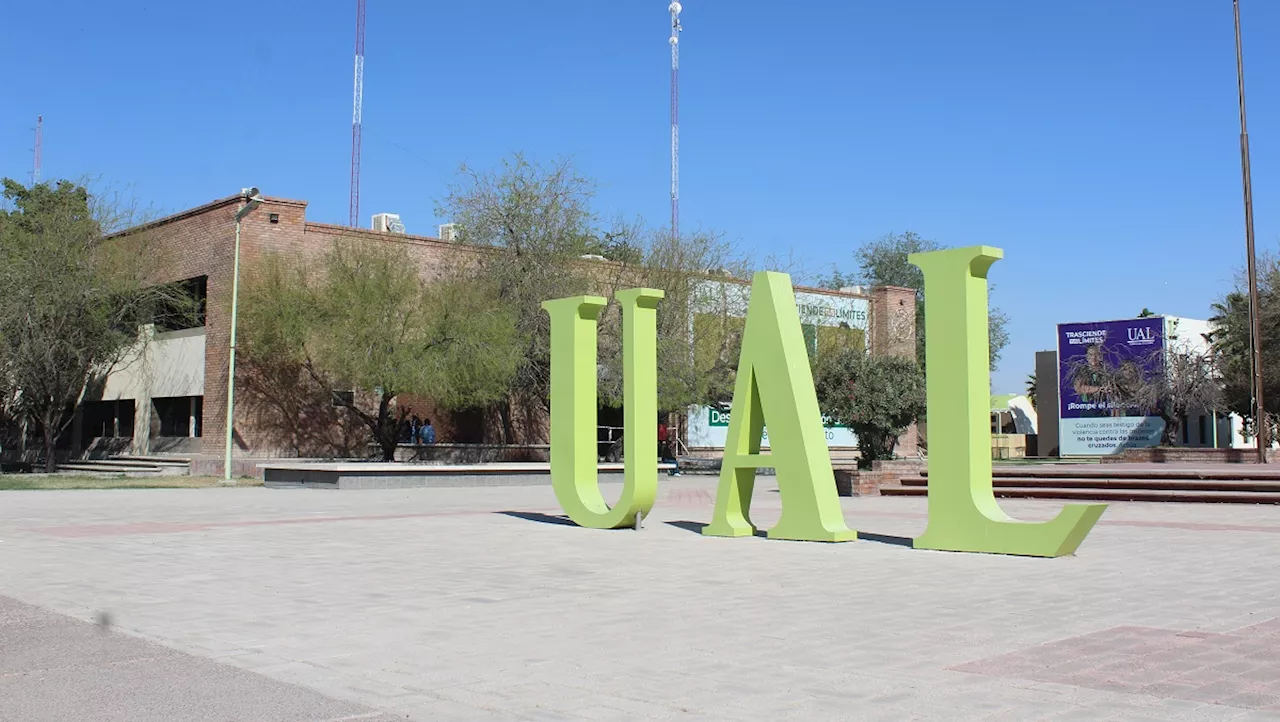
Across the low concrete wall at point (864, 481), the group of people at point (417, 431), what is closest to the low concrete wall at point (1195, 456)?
the low concrete wall at point (864, 481)

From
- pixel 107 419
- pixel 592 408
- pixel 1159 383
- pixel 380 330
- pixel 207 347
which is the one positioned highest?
pixel 380 330

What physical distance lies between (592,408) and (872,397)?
31.8 ft

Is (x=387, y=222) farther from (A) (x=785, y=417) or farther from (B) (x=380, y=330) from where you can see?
(A) (x=785, y=417)

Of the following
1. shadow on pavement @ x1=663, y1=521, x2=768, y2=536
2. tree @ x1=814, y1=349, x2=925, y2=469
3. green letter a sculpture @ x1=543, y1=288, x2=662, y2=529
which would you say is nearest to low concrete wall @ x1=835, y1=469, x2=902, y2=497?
tree @ x1=814, y1=349, x2=925, y2=469

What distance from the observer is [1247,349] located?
39.3 meters

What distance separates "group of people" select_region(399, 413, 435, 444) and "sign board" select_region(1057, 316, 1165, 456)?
23.3 metres

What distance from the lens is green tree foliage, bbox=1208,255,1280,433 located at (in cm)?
3612

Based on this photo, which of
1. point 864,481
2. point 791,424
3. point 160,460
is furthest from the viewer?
point 160,460

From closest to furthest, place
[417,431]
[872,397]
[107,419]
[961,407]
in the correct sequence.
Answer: [961,407], [872,397], [417,431], [107,419]

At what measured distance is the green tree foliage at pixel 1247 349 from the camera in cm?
3612

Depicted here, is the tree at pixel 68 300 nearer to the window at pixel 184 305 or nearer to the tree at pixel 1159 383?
the window at pixel 184 305

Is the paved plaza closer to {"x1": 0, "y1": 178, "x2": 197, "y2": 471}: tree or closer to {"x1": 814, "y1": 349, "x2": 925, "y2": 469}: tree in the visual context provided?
{"x1": 814, "y1": 349, "x2": 925, "y2": 469}: tree

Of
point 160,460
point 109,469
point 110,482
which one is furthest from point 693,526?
point 109,469

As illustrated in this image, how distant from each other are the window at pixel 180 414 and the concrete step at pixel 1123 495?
22.7 meters
